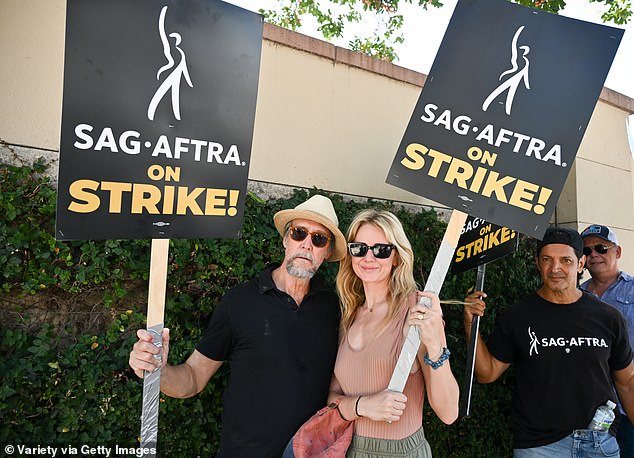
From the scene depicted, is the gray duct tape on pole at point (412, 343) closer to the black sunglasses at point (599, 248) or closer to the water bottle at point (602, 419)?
the water bottle at point (602, 419)

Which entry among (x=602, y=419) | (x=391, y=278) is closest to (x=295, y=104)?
(x=391, y=278)

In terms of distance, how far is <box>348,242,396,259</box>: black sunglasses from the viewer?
2.23 metres

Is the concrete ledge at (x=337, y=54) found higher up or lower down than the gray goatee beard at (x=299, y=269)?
higher up

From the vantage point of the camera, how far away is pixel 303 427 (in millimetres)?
1957

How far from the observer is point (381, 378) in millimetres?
2002

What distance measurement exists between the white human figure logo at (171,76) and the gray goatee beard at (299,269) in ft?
2.97

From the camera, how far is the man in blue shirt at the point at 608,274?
319 centimetres

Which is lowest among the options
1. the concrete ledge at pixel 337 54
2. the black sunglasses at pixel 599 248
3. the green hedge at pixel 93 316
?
the green hedge at pixel 93 316

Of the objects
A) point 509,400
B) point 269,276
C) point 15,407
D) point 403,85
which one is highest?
point 403,85

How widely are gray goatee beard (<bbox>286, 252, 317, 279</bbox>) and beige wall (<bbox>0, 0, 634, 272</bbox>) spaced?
1.27m

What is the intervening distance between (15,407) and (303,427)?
1518 mm

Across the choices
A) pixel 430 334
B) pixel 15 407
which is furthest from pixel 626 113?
pixel 15 407

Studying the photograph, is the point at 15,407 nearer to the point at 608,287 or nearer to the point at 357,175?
the point at 357,175

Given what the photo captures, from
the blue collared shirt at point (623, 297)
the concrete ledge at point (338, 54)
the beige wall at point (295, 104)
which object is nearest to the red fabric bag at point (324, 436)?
the beige wall at point (295, 104)
